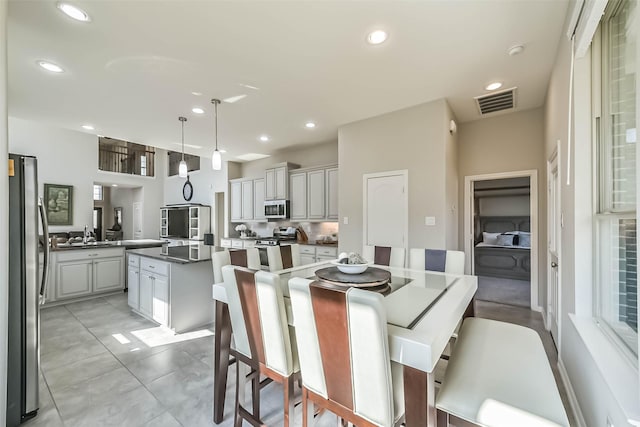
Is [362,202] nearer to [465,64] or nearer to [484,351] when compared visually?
[465,64]

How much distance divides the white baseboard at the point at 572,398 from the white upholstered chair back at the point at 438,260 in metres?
1.01

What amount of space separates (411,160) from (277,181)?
3096 mm

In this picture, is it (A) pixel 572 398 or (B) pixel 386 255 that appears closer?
(A) pixel 572 398

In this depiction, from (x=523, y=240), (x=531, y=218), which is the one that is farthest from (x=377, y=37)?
(x=523, y=240)

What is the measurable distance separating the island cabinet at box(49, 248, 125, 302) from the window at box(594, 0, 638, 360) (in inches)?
238

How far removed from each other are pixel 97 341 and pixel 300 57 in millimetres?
3599

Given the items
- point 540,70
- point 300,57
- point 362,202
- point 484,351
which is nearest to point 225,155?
point 362,202

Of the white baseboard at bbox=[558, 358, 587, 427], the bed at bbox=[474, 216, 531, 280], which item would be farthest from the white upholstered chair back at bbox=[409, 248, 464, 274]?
the bed at bbox=[474, 216, 531, 280]

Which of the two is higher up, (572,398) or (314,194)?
(314,194)

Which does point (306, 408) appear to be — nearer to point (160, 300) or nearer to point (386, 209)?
point (160, 300)

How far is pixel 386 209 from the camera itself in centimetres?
393

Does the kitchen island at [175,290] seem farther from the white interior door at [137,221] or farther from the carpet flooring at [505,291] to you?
the white interior door at [137,221]

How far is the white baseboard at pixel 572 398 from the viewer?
1660 millimetres

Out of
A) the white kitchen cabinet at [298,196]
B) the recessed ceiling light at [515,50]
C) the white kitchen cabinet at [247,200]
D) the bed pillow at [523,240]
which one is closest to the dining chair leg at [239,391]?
the recessed ceiling light at [515,50]
